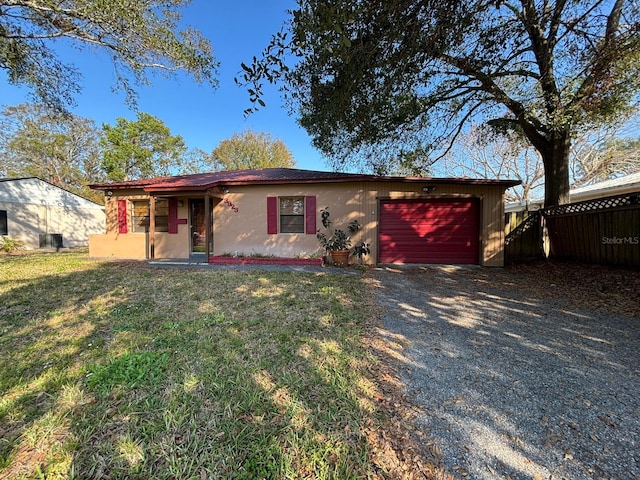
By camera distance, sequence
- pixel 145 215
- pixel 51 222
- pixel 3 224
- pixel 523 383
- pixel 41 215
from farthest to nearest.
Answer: pixel 51 222 < pixel 41 215 < pixel 3 224 < pixel 145 215 < pixel 523 383

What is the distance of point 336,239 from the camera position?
7.99 meters

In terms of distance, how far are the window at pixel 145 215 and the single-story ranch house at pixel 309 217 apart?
0.11ft

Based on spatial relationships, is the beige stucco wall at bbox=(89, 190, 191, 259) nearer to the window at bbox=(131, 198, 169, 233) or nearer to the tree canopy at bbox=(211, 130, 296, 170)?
the window at bbox=(131, 198, 169, 233)

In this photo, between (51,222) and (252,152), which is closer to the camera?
(51,222)

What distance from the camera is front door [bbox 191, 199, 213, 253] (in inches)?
353

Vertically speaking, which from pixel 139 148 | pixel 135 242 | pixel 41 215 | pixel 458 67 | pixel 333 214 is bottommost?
pixel 135 242

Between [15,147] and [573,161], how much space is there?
126 ft

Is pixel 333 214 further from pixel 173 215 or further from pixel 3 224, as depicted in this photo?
pixel 3 224

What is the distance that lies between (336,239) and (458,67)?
5.00 m

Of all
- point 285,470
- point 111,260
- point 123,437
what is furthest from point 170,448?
point 111,260

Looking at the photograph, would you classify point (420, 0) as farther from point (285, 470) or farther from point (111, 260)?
point (111, 260)

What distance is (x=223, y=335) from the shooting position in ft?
10.00

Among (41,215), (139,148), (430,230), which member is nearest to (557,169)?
(430,230)

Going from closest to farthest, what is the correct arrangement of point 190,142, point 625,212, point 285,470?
point 285,470 → point 625,212 → point 190,142
